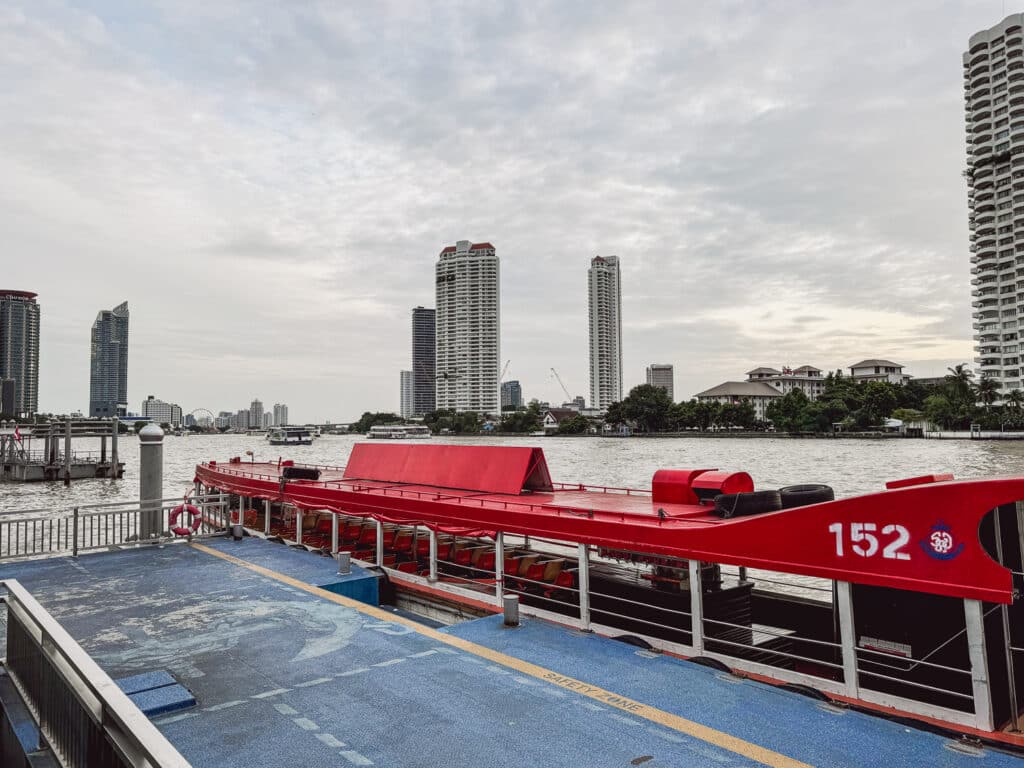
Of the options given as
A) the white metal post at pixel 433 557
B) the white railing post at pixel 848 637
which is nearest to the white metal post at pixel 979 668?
the white railing post at pixel 848 637

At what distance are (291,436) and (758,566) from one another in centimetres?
14925

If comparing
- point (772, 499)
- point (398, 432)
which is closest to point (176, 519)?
point (772, 499)

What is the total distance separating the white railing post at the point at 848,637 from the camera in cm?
736

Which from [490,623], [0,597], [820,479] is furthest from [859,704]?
[820,479]

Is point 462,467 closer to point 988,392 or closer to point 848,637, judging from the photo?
point 848,637

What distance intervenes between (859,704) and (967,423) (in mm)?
139489

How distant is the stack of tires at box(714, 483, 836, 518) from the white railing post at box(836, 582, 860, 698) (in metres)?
1.50

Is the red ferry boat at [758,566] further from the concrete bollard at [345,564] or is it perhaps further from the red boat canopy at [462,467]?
the concrete bollard at [345,564]

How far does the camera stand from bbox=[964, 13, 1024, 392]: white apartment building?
129 m

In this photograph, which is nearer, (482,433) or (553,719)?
(553,719)

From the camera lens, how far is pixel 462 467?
16297 mm

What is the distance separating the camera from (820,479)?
49.2 meters

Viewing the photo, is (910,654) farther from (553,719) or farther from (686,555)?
(553,719)

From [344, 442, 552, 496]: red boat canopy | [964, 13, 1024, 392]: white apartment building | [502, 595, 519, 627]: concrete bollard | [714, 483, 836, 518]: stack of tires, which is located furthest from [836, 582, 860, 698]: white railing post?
[964, 13, 1024, 392]: white apartment building
